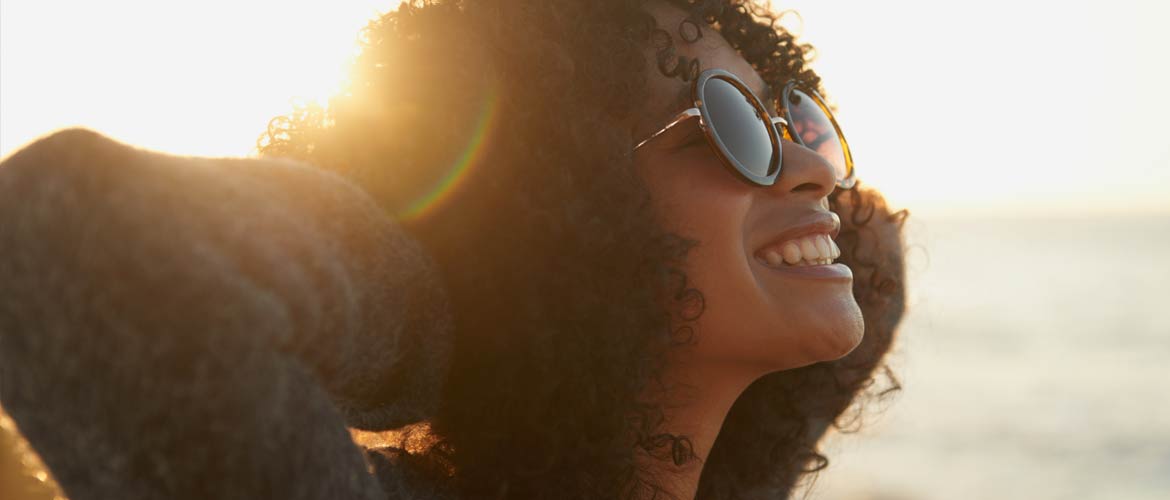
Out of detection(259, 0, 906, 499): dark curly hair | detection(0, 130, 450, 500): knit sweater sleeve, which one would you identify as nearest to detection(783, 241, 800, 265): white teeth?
detection(259, 0, 906, 499): dark curly hair

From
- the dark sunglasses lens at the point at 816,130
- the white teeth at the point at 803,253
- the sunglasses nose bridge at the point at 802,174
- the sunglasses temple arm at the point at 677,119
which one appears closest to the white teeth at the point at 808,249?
the white teeth at the point at 803,253

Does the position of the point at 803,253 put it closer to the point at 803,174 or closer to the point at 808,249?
the point at 808,249

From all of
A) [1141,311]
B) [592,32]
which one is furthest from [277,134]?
[1141,311]

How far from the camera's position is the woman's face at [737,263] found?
2.19 metres

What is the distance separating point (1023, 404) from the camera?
17.3m

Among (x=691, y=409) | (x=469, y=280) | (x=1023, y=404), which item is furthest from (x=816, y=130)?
(x=1023, y=404)

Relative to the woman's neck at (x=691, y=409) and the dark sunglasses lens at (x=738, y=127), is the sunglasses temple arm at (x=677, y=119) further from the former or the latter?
the woman's neck at (x=691, y=409)

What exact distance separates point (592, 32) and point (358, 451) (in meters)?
1.07

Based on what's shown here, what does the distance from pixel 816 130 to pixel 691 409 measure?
0.77 m

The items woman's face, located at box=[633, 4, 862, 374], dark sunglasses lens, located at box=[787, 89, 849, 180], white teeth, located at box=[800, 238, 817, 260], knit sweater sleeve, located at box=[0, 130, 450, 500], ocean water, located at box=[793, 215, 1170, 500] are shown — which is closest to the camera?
knit sweater sleeve, located at box=[0, 130, 450, 500]

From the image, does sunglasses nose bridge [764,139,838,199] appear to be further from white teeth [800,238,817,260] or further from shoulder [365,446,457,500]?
shoulder [365,446,457,500]

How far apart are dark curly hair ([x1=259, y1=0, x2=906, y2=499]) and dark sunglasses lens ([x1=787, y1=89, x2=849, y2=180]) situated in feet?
1.34

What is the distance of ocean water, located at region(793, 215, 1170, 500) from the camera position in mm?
13328

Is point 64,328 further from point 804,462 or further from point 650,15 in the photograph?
point 804,462
